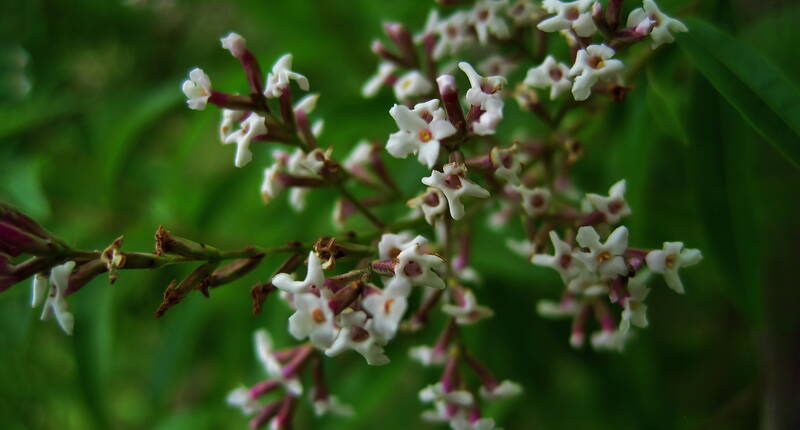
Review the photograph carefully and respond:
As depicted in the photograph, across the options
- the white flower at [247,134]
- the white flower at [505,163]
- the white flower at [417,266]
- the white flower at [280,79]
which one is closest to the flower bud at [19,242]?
the white flower at [247,134]

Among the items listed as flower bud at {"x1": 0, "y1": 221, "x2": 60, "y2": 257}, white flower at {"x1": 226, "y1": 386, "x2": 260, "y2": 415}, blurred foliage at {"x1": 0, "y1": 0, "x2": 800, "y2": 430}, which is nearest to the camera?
flower bud at {"x1": 0, "y1": 221, "x2": 60, "y2": 257}

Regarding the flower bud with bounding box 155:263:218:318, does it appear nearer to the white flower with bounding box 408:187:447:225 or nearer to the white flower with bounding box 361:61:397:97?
the white flower with bounding box 408:187:447:225

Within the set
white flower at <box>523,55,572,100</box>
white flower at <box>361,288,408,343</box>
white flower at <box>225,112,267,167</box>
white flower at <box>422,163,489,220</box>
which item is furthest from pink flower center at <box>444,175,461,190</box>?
white flower at <box>225,112,267,167</box>

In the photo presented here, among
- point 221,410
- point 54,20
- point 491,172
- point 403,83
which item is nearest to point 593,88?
point 491,172

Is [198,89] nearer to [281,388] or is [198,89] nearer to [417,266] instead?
[417,266]

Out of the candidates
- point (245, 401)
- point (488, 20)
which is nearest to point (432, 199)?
point (488, 20)

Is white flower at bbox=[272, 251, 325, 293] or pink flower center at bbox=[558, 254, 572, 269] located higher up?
white flower at bbox=[272, 251, 325, 293]

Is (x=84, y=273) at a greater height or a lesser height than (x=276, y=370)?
greater
